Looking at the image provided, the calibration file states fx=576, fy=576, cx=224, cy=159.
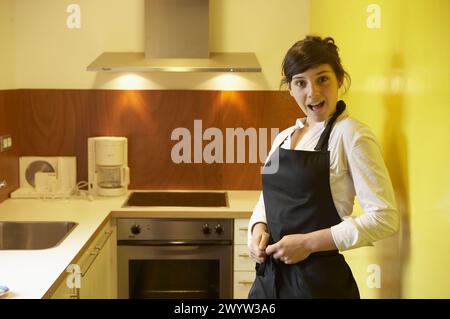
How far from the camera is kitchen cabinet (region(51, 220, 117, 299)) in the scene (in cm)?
203

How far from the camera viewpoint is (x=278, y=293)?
152 cm

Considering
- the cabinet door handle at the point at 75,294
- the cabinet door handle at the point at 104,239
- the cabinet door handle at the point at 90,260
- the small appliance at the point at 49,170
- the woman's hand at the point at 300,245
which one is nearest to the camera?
the woman's hand at the point at 300,245

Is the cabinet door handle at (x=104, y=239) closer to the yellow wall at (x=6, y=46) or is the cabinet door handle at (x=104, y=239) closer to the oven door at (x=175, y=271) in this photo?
the oven door at (x=175, y=271)

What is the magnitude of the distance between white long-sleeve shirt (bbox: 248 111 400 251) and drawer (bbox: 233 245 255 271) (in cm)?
140

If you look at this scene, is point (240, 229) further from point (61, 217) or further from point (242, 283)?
point (61, 217)

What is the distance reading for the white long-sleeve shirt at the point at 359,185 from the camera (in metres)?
1.30

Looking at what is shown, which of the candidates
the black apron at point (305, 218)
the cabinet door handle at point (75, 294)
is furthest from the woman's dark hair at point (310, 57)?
the cabinet door handle at point (75, 294)

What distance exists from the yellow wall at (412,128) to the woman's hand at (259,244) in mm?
357

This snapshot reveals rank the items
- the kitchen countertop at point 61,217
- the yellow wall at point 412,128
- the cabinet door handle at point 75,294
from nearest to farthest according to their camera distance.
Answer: the yellow wall at point 412,128 → the kitchen countertop at point 61,217 → the cabinet door handle at point 75,294

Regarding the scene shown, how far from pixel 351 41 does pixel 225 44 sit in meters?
1.18

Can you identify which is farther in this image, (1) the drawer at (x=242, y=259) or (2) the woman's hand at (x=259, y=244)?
(1) the drawer at (x=242, y=259)

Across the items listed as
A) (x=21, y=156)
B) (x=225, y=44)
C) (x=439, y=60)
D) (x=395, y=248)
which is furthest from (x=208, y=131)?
(x=439, y=60)

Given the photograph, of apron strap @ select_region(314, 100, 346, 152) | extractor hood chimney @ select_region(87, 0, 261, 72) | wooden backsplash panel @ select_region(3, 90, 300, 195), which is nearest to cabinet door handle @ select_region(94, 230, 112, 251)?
wooden backsplash panel @ select_region(3, 90, 300, 195)

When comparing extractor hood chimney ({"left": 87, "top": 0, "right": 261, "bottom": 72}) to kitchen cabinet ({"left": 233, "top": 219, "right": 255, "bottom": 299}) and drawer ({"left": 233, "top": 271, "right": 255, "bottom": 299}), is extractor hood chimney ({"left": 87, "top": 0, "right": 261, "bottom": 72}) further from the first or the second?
drawer ({"left": 233, "top": 271, "right": 255, "bottom": 299})
